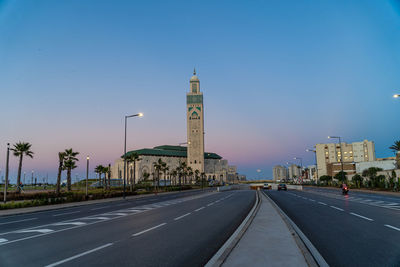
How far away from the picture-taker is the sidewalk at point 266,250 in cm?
594

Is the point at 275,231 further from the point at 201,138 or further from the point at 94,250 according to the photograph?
the point at 201,138

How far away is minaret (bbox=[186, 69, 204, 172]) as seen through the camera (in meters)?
186

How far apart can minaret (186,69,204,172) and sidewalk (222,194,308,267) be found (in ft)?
579

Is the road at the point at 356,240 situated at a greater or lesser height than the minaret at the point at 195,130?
lesser

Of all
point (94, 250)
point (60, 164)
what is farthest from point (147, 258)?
point (60, 164)

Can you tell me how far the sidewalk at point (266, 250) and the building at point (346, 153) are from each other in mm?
163148

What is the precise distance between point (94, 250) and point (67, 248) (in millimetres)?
912

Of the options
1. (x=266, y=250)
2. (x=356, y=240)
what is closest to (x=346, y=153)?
(x=356, y=240)

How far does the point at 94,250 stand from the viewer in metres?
7.65

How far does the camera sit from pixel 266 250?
688 centimetres

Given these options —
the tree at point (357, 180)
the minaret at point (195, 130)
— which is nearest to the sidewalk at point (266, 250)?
the tree at point (357, 180)

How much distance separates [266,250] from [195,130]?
596 feet

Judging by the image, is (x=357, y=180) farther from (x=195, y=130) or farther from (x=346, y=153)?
(x=195, y=130)

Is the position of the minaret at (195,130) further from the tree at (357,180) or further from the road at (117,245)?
the road at (117,245)
